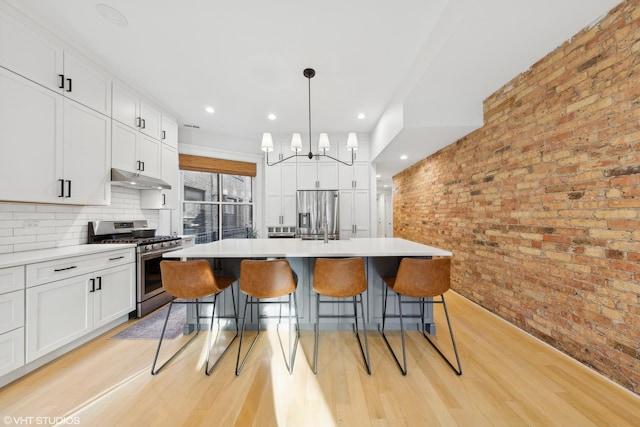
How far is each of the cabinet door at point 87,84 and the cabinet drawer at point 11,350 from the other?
2081 mm

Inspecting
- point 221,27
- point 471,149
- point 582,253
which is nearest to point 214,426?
point 582,253

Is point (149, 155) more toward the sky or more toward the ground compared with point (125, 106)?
more toward the ground

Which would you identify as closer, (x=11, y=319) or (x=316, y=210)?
(x=11, y=319)

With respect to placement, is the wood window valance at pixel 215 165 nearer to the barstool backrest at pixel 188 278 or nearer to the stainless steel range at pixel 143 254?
the stainless steel range at pixel 143 254

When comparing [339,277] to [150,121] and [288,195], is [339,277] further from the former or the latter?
[150,121]

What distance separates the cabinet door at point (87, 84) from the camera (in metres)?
2.19

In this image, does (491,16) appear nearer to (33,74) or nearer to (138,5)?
(138,5)

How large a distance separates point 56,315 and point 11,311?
305 millimetres

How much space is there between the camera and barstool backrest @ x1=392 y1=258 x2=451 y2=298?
182cm

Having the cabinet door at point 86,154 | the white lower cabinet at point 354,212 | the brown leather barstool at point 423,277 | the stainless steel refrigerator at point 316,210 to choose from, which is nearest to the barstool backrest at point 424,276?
the brown leather barstool at point 423,277

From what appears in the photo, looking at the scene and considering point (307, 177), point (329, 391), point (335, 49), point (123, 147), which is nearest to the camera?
point (329, 391)

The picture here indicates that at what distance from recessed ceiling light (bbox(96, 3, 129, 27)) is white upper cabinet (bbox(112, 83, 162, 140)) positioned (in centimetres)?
97

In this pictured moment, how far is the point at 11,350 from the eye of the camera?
1610 mm

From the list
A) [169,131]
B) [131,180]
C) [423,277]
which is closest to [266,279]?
[423,277]
